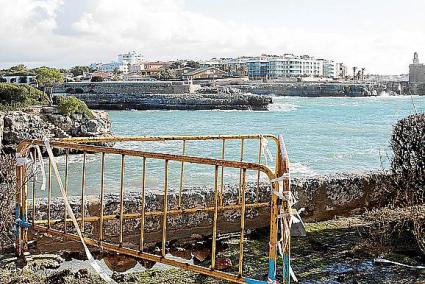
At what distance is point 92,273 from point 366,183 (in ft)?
12.0

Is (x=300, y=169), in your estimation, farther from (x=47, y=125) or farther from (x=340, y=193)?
(x=47, y=125)

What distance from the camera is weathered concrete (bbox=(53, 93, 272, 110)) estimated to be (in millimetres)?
71125

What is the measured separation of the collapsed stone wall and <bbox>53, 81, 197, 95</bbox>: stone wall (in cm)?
7767

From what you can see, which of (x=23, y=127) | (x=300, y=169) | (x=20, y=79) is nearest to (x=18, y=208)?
(x=300, y=169)

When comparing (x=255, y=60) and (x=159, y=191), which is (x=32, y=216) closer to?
(x=159, y=191)

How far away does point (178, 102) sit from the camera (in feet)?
241

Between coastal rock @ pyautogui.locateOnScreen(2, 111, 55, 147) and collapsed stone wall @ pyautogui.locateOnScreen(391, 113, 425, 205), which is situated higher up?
collapsed stone wall @ pyautogui.locateOnScreen(391, 113, 425, 205)

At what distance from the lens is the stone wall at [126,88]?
84000mm

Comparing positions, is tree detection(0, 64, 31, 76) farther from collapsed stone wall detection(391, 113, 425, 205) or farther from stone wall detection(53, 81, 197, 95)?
collapsed stone wall detection(391, 113, 425, 205)

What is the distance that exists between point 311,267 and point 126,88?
8132 centimetres

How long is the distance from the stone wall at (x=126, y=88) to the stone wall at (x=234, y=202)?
7722 cm

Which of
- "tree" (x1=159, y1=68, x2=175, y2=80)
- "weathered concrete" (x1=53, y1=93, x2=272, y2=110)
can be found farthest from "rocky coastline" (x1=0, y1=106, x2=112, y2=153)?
"tree" (x1=159, y1=68, x2=175, y2=80)

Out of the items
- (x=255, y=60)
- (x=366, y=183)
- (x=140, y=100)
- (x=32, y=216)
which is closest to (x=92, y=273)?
(x=32, y=216)

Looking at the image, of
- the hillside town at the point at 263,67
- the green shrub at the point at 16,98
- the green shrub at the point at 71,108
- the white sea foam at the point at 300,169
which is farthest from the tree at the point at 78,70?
the white sea foam at the point at 300,169
